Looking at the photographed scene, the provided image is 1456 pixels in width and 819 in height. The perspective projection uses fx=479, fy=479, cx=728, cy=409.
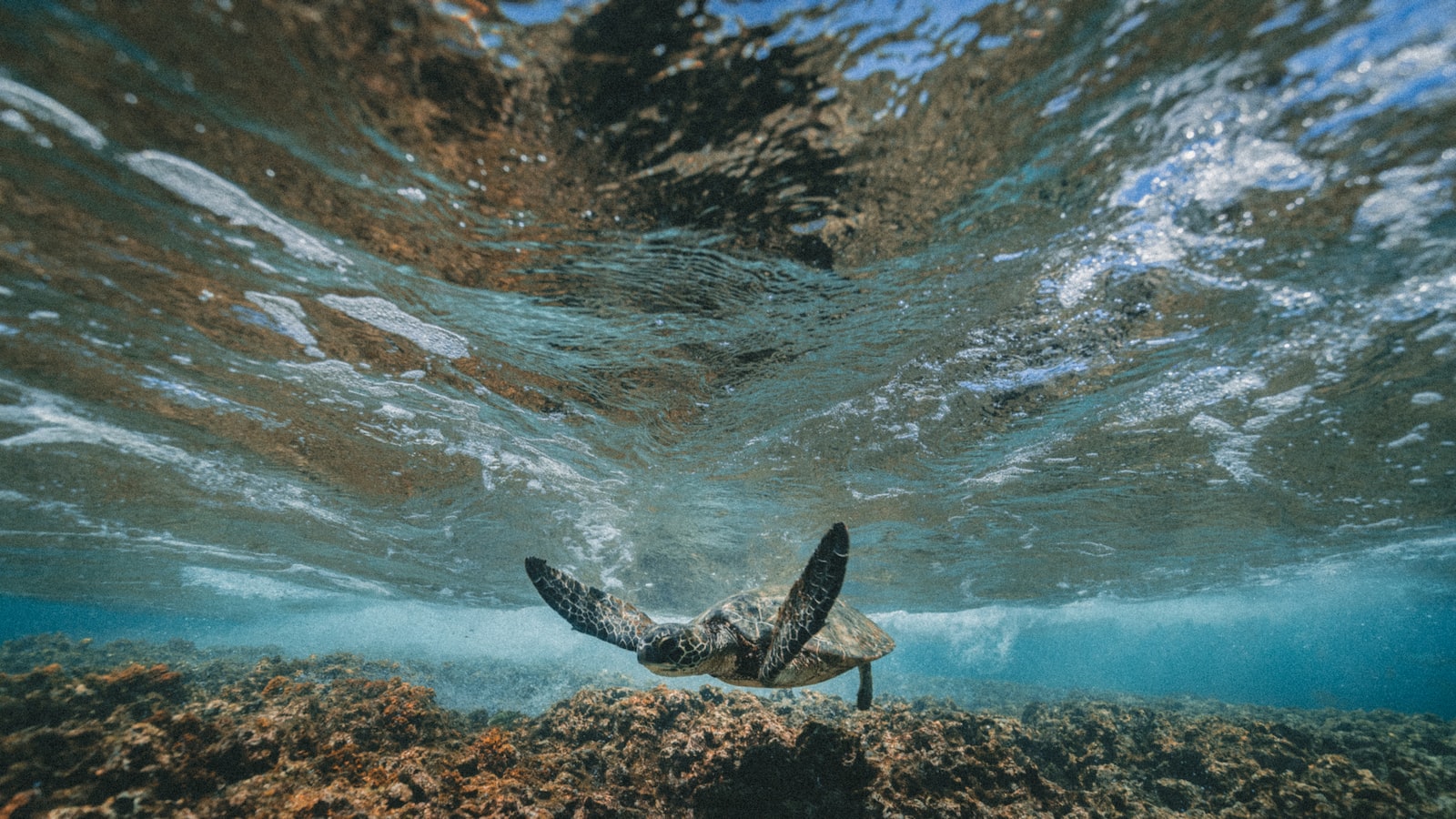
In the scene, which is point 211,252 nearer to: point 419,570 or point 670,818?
point 670,818

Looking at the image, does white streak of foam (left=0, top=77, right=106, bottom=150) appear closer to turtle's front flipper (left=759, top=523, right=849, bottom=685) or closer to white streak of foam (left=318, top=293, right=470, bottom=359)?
white streak of foam (left=318, top=293, right=470, bottom=359)

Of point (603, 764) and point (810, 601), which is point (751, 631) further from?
point (603, 764)

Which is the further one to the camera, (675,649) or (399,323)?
(399,323)

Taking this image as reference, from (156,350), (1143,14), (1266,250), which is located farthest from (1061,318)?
(156,350)

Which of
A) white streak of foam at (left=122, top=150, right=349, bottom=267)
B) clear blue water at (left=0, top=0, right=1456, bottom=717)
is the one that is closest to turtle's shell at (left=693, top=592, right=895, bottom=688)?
clear blue water at (left=0, top=0, right=1456, bottom=717)

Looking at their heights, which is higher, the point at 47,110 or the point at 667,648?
the point at 47,110

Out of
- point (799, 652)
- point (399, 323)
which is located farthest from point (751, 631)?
point (399, 323)

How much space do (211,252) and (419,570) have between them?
2174 cm

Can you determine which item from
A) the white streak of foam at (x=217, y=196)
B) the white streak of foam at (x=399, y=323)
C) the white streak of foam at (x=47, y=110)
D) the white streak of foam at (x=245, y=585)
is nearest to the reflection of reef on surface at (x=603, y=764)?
the white streak of foam at (x=399, y=323)

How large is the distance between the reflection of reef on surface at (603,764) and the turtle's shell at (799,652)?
630 millimetres

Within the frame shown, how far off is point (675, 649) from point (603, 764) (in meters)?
2.49

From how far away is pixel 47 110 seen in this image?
4875mm

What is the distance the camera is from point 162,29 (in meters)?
4.20

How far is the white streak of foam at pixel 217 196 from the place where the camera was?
5.50m
